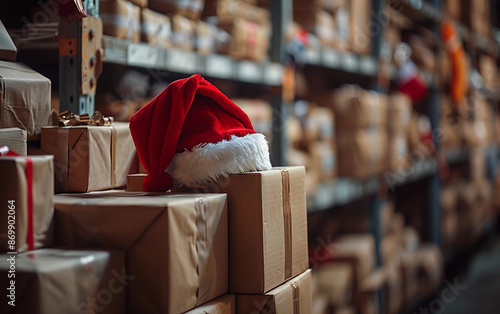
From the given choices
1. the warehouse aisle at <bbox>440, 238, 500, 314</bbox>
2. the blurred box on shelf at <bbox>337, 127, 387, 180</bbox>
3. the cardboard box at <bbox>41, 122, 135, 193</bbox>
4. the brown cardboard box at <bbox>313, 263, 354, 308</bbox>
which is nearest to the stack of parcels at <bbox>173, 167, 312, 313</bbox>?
the cardboard box at <bbox>41, 122, 135, 193</bbox>

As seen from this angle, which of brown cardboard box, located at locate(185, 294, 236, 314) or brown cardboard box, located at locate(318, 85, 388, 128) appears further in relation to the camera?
brown cardboard box, located at locate(318, 85, 388, 128)

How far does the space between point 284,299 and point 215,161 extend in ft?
0.92

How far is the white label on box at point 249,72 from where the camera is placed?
176 centimetres

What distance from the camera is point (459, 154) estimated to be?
4.01 meters

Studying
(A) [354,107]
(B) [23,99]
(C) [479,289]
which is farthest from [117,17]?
(C) [479,289]

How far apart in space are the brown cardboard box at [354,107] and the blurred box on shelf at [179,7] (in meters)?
1.09

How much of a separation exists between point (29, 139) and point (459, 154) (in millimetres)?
3470

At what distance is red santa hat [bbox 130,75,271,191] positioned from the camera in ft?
3.40

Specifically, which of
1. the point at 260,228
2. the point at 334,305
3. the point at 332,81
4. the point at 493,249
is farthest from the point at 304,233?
the point at 493,249

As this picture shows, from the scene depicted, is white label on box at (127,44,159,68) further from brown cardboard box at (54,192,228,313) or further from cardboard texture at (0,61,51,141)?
brown cardboard box at (54,192,228,313)

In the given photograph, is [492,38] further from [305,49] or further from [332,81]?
[305,49]

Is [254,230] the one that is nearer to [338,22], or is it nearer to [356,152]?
[356,152]

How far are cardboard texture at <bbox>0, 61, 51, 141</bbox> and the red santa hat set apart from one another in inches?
6.3

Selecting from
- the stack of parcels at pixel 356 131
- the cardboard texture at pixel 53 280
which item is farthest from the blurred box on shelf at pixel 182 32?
the stack of parcels at pixel 356 131
